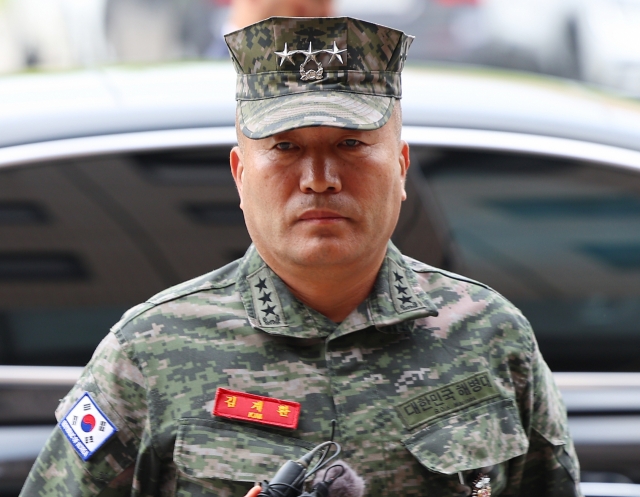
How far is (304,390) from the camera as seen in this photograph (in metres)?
1.76

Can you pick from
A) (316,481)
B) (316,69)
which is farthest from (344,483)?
(316,69)

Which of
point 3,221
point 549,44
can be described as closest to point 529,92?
point 3,221

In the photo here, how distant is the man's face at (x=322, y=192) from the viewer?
165 centimetres

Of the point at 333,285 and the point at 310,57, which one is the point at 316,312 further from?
the point at 310,57

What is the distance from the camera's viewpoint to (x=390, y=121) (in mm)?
1731

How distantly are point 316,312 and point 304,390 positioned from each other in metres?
0.14

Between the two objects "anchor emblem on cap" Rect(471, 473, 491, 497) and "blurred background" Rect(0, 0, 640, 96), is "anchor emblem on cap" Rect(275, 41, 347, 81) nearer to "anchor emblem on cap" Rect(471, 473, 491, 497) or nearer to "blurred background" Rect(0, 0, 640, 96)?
"anchor emblem on cap" Rect(471, 473, 491, 497)

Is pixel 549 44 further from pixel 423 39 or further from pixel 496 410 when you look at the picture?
pixel 496 410

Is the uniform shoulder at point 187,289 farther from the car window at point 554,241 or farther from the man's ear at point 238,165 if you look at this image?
the car window at point 554,241

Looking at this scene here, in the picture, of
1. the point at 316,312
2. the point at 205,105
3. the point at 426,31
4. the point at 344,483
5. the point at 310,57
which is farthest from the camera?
the point at 426,31

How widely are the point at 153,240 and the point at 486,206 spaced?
33.4 inches

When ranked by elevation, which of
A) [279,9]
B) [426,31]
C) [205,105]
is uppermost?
[426,31]

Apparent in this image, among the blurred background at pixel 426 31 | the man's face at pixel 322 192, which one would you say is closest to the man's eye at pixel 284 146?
the man's face at pixel 322 192

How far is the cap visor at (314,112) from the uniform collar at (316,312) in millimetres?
299
